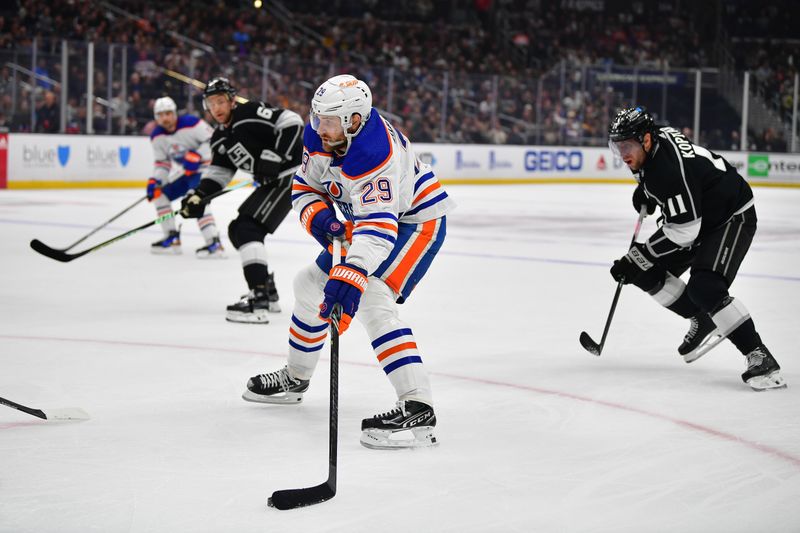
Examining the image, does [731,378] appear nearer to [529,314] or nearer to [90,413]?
[529,314]

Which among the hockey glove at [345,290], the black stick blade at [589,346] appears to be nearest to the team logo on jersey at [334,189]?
the hockey glove at [345,290]

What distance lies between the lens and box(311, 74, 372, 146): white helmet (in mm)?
2977

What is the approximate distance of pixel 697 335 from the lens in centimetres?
437

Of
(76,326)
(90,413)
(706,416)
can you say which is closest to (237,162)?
(76,326)

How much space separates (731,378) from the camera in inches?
162

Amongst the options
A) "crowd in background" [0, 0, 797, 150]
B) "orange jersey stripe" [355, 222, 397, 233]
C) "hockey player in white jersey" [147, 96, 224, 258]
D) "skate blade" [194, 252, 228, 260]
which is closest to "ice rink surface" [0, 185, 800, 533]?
"orange jersey stripe" [355, 222, 397, 233]

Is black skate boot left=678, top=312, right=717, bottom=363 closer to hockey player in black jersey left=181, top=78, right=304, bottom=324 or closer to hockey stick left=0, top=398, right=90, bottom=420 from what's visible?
hockey player in black jersey left=181, top=78, right=304, bottom=324

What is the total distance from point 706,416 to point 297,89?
13.6 metres

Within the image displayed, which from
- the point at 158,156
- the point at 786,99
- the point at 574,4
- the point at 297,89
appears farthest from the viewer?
the point at 574,4

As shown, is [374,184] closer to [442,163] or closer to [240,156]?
[240,156]

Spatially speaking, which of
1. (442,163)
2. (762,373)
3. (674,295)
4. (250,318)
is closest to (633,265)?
(674,295)

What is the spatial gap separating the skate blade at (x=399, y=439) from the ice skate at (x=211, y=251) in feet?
16.9

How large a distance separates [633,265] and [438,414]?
1.14 m

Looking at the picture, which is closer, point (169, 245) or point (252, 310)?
point (252, 310)
